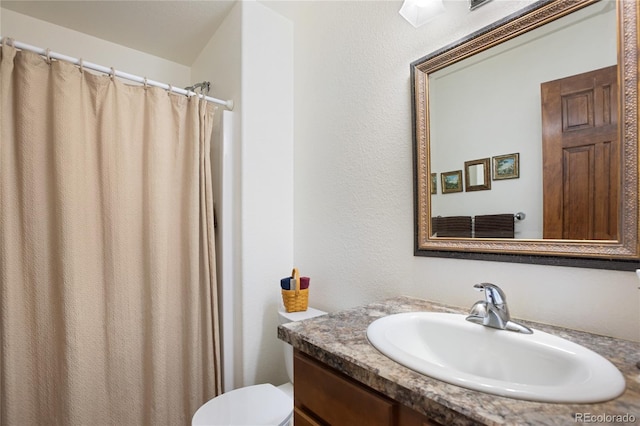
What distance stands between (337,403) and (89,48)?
8.36 feet

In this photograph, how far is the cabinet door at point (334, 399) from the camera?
23.0 inches

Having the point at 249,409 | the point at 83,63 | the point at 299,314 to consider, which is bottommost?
the point at 249,409

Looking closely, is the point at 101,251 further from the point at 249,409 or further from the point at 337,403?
the point at 337,403

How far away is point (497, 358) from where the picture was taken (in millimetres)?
752

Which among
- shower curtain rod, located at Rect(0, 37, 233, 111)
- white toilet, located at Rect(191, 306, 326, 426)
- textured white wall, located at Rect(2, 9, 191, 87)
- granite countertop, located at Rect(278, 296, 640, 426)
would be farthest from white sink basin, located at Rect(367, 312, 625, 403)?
textured white wall, located at Rect(2, 9, 191, 87)

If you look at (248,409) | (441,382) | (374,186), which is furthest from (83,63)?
(441,382)

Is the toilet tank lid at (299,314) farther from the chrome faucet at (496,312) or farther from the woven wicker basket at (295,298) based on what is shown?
the chrome faucet at (496,312)

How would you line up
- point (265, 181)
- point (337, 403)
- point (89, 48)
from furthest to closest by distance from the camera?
point (89, 48) < point (265, 181) < point (337, 403)

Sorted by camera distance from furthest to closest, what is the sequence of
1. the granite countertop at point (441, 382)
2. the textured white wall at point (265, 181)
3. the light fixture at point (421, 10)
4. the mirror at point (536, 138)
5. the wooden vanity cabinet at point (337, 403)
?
the textured white wall at point (265, 181), the light fixture at point (421, 10), the mirror at point (536, 138), the wooden vanity cabinet at point (337, 403), the granite countertop at point (441, 382)

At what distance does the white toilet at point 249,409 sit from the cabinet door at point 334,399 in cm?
48

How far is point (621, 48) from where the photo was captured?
728mm

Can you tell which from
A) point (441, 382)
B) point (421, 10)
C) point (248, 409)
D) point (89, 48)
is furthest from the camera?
point (89, 48)

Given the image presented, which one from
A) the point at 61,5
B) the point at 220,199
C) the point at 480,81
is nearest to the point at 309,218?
the point at 220,199

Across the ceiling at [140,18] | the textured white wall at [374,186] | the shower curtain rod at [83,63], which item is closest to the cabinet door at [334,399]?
the textured white wall at [374,186]
